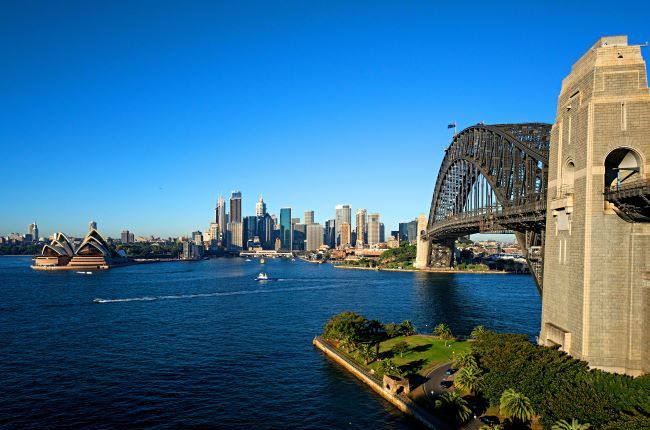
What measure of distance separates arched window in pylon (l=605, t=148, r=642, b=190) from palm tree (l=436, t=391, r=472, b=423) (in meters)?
16.3

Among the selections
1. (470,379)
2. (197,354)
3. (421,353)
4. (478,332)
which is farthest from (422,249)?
(470,379)

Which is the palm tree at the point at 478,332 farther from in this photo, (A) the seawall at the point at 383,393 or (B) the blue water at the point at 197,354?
(B) the blue water at the point at 197,354

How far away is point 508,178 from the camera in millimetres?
68812

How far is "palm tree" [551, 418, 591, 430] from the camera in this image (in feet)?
70.2

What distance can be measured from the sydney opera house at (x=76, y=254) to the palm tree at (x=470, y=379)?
178 meters

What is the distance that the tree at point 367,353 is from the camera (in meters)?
41.8

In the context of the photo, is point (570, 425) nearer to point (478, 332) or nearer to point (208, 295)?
point (478, 332)

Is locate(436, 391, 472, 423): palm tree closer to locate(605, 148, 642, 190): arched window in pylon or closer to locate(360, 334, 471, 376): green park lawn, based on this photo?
locate(360, 334, 471, 376): green park lawn

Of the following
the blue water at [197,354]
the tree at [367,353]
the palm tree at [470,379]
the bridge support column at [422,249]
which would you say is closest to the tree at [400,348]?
the tree at [367,353]

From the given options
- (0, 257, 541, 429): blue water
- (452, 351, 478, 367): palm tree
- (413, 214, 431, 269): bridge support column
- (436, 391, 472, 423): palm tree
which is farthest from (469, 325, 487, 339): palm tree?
(413, 214, 431, 269): bridge support column

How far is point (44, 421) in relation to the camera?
3219cm

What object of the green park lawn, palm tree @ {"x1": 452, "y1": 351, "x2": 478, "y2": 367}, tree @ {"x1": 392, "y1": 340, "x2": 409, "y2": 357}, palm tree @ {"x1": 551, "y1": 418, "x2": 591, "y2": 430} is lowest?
the green park lawn

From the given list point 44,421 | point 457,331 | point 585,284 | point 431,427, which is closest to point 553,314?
point 585,284

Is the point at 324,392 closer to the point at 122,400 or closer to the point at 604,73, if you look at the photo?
the point at 122,400
